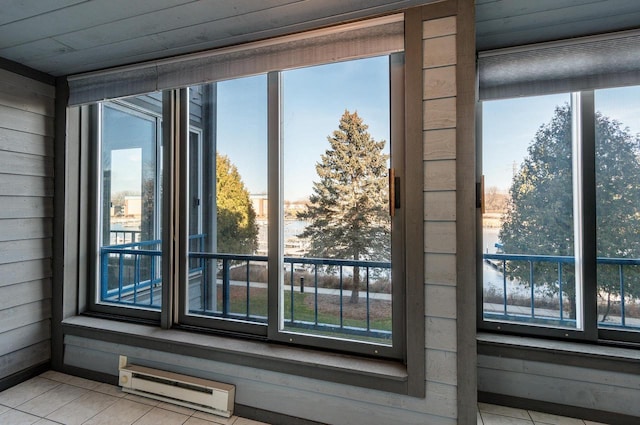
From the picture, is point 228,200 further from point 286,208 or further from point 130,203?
point 130,203

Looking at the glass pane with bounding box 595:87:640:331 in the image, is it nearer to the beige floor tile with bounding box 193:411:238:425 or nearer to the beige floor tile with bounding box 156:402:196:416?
the beige floor tile with bounding box 193:411:238:425

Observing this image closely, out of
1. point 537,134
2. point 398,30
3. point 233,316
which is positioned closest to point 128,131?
point 233,316

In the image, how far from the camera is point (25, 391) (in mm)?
2035

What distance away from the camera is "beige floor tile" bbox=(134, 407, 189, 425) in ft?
5.71

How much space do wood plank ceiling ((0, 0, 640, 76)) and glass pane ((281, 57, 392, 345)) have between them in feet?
1.13

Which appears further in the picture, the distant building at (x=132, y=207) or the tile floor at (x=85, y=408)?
the distant building at (x=132, y=207)

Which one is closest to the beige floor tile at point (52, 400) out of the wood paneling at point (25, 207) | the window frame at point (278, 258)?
the window frame at point (278, 258)

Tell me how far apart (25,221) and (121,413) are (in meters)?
1.50

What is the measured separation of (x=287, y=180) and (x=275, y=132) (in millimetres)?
306

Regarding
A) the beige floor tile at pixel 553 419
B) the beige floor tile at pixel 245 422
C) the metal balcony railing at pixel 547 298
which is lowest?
the beige floor tile at pixel 245 422

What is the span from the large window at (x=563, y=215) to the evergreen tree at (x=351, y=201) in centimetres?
83

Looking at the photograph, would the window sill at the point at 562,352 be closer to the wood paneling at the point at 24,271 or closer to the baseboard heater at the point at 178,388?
the baseboard heater at the point at 178,388

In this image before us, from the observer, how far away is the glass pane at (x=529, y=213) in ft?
→ 6.43

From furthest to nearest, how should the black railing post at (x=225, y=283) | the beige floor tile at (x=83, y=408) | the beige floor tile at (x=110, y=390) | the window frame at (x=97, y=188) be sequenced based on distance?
the window frame at (x=97, y=188)
the black railing post at (x=225, y=283)
the beige floor tile at (x=110, y=390)
the beige floor tile at (x=83, y=408)
